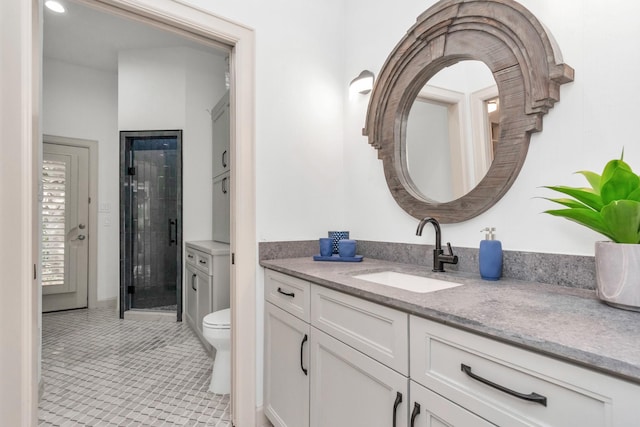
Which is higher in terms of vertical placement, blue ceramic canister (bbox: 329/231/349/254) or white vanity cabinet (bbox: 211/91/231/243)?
white vanity cabinet (bbox: 211/91/231/243)

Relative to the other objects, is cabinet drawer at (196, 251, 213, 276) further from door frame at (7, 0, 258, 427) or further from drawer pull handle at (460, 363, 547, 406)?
drawer pull handle at (460, 363, 547, 406)

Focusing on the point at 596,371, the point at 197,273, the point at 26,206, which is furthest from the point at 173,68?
the point at 596,371

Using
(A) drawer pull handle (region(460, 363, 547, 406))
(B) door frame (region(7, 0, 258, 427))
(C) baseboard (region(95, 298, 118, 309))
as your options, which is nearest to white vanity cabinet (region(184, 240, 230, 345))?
(B) door frame (region(7, 0, 258, 427))

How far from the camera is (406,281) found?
4.77 ft

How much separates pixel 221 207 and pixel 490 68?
100 inches

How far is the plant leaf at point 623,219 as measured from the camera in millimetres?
825

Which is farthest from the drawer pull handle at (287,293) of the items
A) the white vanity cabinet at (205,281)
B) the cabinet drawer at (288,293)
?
the white vanity cabinet at (205,281)

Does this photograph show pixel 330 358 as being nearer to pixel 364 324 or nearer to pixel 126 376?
pixel 364 324

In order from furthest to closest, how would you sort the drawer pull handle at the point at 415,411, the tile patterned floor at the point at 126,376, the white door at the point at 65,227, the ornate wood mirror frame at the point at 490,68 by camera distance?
1. the white door at the point at 65,227
2. the tile patterned floor at the point at 126,376
3. the ornate wood mirror frame at the point at 490,68
4. the drawer pull handle at the point at 415,411

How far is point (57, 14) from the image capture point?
10.0 feet

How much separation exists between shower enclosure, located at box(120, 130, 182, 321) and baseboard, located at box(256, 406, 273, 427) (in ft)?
7.44

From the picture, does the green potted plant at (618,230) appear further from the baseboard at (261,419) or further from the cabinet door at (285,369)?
the baseboard at (261,419)

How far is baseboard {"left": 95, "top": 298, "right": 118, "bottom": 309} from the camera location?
4.04 meters

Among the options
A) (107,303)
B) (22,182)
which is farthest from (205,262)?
(107,303)
